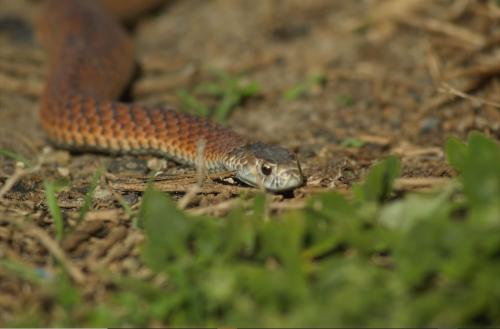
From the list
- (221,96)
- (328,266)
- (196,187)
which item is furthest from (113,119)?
(328,266)

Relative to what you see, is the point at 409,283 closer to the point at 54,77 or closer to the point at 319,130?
the point at 319,130

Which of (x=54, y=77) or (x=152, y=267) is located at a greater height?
(x=54, y=77)

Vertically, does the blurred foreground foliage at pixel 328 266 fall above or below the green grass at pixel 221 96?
below

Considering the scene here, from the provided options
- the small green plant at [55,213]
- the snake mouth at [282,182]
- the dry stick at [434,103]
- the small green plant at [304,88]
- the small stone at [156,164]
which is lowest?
the small green plant at [55,213]

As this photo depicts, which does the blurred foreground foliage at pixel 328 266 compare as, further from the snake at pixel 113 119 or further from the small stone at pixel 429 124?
the small stone at pixel 429 124

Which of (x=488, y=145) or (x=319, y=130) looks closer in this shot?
(x=488, y=145)

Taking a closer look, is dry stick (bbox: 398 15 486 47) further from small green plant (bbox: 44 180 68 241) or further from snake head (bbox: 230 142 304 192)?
small green plant (bbox: 44 180 68 241)

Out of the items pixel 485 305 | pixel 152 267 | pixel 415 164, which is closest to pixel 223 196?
pixel 152 267

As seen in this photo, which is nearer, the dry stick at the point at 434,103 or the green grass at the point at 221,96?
the dry stick at the point at 434,103

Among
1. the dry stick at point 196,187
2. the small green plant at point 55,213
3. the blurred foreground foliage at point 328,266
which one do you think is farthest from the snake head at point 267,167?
the small green plant at point 55,213
